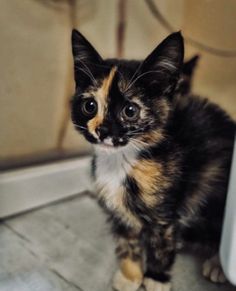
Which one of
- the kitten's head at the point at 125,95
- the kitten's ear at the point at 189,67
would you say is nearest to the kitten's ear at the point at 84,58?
the kitten's head at the point at 125,95

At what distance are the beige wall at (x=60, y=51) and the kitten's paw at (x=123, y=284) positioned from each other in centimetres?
56

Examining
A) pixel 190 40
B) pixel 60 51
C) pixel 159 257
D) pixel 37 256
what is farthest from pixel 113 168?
pixel 190 40

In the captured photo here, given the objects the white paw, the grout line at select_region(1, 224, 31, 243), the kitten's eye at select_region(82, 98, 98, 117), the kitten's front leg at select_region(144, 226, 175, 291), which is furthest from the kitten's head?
the grout line at select_region(1, 224, 31, 243)

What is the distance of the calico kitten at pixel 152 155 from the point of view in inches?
32.2

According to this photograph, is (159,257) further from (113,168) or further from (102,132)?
(102,132)

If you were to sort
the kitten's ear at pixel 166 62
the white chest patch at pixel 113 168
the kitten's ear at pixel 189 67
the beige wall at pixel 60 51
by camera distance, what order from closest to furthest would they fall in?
the kitten's ear at pixel 166 62 < the white chest patch at pixel 113 168 < the kitten's ear at pixel 189 67 < the beige wall at pixel 60 51

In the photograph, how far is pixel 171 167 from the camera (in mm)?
889

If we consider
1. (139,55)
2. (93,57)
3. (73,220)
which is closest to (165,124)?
(93,57)

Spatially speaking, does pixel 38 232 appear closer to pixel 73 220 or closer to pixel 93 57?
pixel 73 220

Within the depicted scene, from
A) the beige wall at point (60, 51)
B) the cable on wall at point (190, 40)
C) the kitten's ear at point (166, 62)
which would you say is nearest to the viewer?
the kitten's ear at point (166, 62)

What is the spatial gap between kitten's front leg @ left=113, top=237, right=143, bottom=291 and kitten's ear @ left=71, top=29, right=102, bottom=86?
41cm

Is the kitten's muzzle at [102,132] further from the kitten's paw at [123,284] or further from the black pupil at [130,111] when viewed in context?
the kitten's paw at [123,284]

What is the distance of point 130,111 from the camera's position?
0.82 m

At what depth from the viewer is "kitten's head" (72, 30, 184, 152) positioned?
2.62ft
